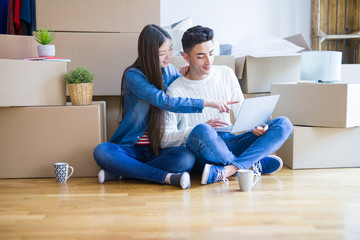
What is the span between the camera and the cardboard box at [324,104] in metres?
2.14

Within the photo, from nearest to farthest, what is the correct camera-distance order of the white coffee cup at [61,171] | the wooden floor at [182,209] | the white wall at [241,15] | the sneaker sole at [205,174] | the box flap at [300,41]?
1. the wooden floor at [182,209]
2. the sneaker sole at [205,174]
3. the white coffee cup at [61,171]
4. the box flap at [300,41]
5. the white wall at [241,15]

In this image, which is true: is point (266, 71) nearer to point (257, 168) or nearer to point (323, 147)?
point (323, 147)

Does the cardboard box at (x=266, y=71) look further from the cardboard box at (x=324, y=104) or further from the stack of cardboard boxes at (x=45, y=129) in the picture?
the stack of cardboard boxes at (x=45, y=129)

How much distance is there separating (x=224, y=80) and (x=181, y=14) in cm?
154

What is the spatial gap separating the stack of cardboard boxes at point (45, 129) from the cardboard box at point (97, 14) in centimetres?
41

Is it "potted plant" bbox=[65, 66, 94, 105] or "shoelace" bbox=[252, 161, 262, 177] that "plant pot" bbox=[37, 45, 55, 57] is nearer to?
"potted plant" bbox=[65, 66, 94, 105]

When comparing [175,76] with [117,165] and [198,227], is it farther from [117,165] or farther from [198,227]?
[198,227]

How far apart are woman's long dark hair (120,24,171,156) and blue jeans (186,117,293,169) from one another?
6.5 inches

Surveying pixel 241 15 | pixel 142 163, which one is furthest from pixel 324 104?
pixel 241 15

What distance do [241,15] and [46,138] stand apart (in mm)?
2143

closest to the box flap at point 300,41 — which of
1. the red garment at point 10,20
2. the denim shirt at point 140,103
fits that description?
the denim shirt at point 140,103

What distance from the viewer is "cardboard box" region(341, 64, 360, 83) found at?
267 centimetres

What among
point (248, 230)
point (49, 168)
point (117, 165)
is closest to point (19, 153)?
point (49, 168)

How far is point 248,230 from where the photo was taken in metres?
1.29
